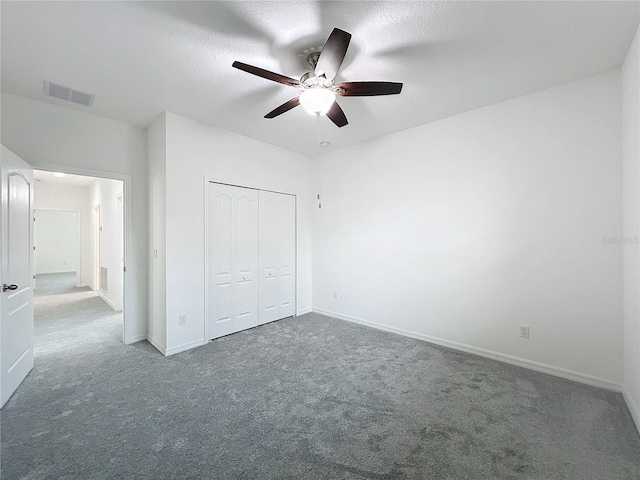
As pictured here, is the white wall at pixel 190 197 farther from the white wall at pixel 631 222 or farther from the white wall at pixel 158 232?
the white wall at pixel 631 222

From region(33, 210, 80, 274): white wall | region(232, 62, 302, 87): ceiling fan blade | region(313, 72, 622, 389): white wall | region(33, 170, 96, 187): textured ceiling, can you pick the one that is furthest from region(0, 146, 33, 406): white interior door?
region(33, 210, 80, 274): white wall

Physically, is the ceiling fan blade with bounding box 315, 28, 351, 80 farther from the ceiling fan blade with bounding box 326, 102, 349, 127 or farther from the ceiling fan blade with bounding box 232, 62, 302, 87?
the ceiling fan blade with bounding box 326, 102, 349, 127

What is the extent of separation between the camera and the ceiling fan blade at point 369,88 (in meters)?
1.99

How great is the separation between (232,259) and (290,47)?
2.63 metres

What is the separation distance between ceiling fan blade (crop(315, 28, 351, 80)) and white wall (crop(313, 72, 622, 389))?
201cm

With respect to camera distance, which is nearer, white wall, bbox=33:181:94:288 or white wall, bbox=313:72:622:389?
white wall, bbox=313:72:622:389

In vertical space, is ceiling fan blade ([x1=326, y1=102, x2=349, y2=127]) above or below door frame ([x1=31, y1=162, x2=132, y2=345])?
above

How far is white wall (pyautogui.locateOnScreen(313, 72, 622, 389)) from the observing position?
7.79ft

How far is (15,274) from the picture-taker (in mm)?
2400

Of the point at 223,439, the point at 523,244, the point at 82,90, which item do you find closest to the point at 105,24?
the point at 82,90

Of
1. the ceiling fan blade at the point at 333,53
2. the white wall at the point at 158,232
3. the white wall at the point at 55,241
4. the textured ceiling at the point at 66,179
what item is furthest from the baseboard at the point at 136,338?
the white wall at the point at 55,241

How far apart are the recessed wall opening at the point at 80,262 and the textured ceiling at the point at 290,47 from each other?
1764 mm

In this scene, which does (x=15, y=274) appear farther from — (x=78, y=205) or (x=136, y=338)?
(x=78, y=205)

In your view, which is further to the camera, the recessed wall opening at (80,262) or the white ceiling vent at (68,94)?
the recessed wall opening at (80,262)
